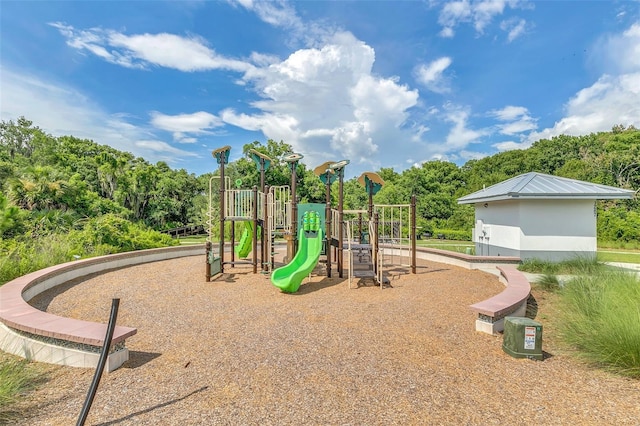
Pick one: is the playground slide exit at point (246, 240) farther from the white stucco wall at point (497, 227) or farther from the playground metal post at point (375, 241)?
the white stucco wall at point (497, 227)

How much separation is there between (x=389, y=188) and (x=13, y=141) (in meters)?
39.8

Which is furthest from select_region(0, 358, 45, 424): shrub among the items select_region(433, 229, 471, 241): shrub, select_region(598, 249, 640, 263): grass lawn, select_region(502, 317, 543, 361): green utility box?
select_region(433, 229, 471, 241): shrub

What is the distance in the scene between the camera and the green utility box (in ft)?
11.5

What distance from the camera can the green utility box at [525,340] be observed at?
3.49 metres

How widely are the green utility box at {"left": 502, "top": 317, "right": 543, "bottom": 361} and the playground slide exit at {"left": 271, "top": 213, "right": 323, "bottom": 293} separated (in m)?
3.85

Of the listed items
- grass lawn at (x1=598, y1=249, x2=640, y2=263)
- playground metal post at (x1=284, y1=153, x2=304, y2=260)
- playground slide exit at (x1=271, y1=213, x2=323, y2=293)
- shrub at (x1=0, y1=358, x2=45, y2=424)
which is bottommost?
grass lawn at (x1=598, y1=249, x2=640, y2=263)

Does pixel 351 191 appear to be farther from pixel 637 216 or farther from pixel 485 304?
pixel 485 304

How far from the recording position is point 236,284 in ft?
24.1

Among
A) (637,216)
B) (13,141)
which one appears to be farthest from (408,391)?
(13,141)

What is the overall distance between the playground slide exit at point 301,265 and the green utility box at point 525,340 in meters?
3.85

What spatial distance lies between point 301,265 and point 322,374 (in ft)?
13.2

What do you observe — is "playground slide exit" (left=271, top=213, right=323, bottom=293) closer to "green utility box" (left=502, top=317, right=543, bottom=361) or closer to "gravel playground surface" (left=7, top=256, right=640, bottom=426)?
"gravel playground surface" (left=7, top=256, right=640, bottom=426)

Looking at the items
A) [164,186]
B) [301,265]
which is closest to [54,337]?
[301,265]

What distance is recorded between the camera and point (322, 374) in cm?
313
